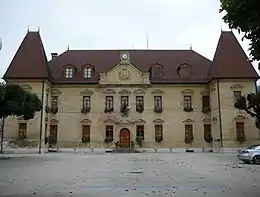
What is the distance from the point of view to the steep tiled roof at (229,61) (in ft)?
123

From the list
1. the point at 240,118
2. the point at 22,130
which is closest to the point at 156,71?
the point at 240,118

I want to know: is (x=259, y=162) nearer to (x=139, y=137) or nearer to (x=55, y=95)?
(x=139, y=137)

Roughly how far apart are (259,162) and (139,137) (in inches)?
799

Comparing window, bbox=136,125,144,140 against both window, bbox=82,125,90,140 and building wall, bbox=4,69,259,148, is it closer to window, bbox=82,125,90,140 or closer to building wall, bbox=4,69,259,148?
building wall, bbox=4,69,259,148

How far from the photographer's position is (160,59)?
44.4 metres

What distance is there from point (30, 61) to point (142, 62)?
14295 mm

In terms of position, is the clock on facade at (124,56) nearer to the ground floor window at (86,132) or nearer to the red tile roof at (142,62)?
the red tile roof at (142,62)

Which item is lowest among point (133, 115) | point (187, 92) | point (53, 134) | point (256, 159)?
point (256, 159)

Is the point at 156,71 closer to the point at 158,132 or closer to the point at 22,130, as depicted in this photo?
the point at 158,132

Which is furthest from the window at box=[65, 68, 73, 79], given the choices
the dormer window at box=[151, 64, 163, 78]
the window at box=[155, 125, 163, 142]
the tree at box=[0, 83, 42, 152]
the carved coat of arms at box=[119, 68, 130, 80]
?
the tree at box=[0, 83, 42, 152]

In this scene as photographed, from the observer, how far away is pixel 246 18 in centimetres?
680

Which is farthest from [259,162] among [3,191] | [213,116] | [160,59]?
[160,59]

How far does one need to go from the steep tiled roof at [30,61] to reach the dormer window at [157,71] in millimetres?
12892

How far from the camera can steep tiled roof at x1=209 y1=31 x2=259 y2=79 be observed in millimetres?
37531
